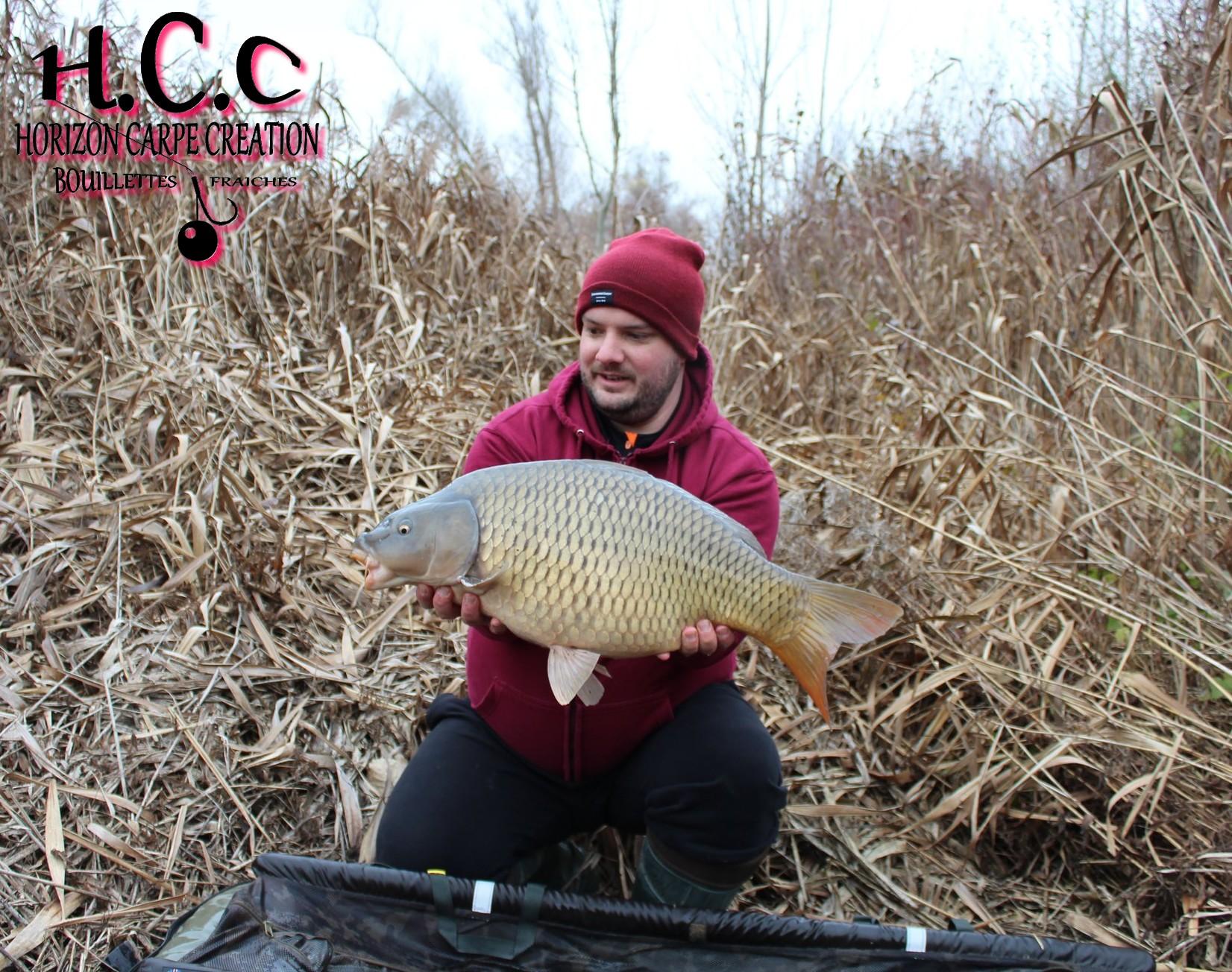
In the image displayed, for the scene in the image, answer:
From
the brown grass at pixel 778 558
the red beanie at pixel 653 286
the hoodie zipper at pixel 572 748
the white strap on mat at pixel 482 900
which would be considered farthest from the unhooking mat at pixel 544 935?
the red beanie at pixel 653 286

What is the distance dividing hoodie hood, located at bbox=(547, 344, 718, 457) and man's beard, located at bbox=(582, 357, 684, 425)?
2cm

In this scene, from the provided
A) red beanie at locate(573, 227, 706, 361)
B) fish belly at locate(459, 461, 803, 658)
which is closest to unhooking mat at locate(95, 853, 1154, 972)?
fish belly at locate(459, 461, 803, 658)

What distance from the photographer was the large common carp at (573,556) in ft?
3.49

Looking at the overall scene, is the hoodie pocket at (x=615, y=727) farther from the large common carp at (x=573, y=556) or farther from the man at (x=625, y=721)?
the large common carp at (x=573, y=556)

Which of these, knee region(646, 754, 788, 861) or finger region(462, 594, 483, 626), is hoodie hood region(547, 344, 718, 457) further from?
knee region(646, 754, 788, 861)

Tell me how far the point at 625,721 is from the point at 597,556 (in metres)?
0.33

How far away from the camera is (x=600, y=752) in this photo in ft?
4.28

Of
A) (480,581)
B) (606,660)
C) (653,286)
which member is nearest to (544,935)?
(606,660)

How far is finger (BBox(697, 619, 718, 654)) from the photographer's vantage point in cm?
113

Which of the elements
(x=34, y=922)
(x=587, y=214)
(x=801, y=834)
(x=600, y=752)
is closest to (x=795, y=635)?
(x=600, y=752)

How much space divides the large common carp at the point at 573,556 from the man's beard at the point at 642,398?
9.1 inches

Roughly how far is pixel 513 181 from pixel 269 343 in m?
1.40

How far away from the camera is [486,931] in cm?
121

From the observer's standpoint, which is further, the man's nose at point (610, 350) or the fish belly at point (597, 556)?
the man's nose at point (610, 350)
